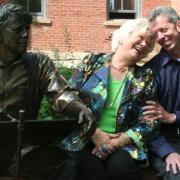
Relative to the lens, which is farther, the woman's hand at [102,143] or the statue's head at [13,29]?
the woman's hand at [102,143]

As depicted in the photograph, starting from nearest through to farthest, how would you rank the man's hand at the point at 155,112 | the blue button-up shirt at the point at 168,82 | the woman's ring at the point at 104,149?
the woman's ring at the point at 104,149 → the man's hand at the point at 155,112 → the blue button-up shirt at the point at 168,82

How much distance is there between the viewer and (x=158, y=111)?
4.25m

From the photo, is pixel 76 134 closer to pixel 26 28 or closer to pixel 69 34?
pixel 26 28

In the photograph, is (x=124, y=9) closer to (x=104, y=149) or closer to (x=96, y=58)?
(x=96, y=58)

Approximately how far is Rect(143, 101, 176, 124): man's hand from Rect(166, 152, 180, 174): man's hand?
26 cm

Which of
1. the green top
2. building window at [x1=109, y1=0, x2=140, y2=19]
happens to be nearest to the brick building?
building window at [x1=109, y1=0, x2=140, y2=19]

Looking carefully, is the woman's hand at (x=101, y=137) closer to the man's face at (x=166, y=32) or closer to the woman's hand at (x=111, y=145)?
the woman's hand at (x=111, y=145)

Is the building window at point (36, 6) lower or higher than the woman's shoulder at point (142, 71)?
higher

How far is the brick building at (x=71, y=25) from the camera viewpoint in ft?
49.6

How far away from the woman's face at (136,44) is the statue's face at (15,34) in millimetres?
917

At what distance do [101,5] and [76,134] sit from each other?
38.7 feet

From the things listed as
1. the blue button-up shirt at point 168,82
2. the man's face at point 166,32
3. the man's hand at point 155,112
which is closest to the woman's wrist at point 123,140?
the man's hand at point 155,112

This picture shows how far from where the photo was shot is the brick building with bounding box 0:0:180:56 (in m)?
15.1

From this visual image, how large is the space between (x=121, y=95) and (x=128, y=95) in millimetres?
48
